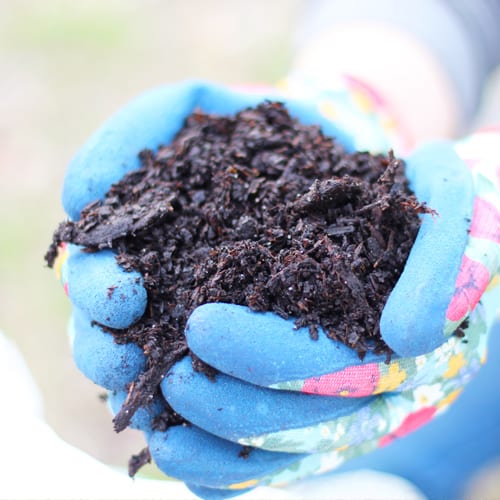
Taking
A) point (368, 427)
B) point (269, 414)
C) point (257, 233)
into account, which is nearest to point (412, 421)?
point (368, 427)

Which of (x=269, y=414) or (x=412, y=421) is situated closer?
(x=269, y=414)

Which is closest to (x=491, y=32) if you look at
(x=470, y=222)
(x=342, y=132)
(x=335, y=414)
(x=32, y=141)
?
(x=342, y=132)

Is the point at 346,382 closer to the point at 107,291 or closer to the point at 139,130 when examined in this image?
the point at 107,291

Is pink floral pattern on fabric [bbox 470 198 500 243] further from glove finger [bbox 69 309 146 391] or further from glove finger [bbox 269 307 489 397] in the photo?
glove finger [bbox 69 309 146 391]

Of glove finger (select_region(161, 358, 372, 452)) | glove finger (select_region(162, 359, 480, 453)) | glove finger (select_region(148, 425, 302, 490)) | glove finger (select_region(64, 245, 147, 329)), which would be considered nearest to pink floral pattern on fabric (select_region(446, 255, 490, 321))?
glove finger (select_region(162, 359, 480, 453))

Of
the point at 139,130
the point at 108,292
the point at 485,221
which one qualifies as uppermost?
the point at 139,130

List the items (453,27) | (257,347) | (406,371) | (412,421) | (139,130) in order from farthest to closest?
(453,27) → (139,130) → (412,421) → (406,371) → (257,347)

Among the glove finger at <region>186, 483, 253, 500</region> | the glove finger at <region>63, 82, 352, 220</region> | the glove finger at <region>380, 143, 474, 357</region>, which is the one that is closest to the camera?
the glove finger at <region>380, 143, 474, 357</region>
